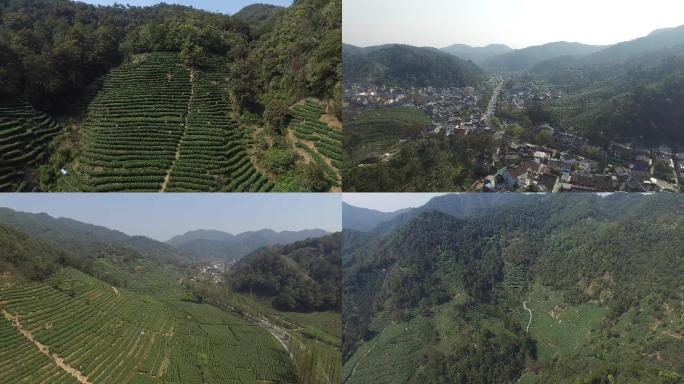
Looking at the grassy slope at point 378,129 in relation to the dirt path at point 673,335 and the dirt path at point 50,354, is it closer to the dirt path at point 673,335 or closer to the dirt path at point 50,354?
the dirt path at point 50,354

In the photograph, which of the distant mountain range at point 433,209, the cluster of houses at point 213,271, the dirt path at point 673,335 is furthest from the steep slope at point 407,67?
the dirt path at point 673,335

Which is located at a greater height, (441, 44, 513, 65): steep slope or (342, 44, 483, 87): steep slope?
(441, 44, 513, 65): steep slope

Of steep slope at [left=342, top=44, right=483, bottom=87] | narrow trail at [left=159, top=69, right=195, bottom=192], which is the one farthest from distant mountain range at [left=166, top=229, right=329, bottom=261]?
steep slope at [left=342, top=44, right=483, bottom=87]

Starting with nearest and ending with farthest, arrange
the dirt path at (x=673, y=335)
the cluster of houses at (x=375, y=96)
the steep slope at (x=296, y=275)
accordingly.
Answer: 1. the steep slope at (x=296, y=275)
2. the cluster of houses at (x=375, y=96)
3. the dirt path at (x=673, y=335)

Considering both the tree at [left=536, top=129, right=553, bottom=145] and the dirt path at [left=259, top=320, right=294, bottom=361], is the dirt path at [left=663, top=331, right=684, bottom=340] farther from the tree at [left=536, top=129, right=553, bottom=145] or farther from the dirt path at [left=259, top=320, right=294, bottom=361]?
the dirt path at [left=259, top=320, right=294, bottom=361]

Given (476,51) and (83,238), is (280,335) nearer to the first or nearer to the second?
(83,238)

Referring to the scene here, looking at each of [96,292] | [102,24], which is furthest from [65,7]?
[96,292]

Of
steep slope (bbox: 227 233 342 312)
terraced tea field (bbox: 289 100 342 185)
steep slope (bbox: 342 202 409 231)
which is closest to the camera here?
steep slope (bbox: 342 202 409 231)
